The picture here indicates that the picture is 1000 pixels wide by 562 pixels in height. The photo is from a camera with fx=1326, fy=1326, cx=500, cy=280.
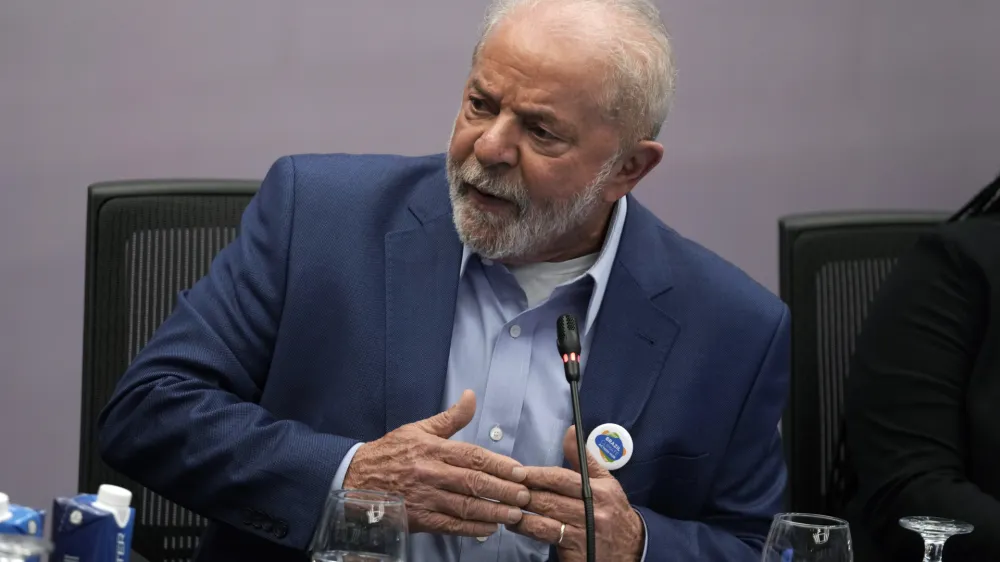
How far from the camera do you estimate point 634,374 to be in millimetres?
2398

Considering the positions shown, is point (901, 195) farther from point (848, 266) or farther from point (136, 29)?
point (136, 29)

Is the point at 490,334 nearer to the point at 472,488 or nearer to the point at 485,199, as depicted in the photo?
the point at 485,199

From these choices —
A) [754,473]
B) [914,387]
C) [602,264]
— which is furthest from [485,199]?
[914,387]

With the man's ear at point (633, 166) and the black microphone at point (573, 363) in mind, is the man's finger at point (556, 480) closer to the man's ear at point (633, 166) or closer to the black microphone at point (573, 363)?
the black microphone at point (573, 363)

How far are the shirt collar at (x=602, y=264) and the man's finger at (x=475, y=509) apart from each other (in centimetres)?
54

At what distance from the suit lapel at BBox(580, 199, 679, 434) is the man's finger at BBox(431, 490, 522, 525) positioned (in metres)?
0.40

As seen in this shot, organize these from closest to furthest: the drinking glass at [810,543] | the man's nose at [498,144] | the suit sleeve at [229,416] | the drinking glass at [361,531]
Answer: the drinking glass at [361,531] < the drinking glass at [810,543] < the suit sleeve at [229,416] < the man's nose at [498,144]

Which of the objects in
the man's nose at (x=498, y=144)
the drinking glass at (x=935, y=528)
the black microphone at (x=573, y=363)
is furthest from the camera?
the man's nose at (x=498, y=144)

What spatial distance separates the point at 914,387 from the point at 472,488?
1.26 m

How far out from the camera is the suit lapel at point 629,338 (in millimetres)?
2361

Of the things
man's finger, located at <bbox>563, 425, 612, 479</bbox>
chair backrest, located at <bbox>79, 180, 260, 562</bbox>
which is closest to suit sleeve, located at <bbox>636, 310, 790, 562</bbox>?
man's finger, located at <bbox>563, 425, 612, 479</bbox>

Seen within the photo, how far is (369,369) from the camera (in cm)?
231

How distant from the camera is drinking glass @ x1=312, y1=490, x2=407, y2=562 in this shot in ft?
4.86

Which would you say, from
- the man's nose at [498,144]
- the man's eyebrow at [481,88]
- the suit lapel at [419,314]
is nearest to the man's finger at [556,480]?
the suit lapel at [419,314]
